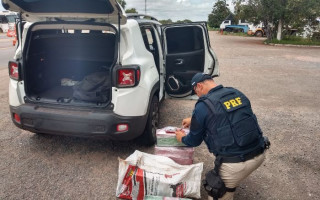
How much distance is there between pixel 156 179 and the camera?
256 centimetres

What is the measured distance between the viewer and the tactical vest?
2234mm

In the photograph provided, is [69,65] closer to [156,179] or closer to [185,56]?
[185,56]

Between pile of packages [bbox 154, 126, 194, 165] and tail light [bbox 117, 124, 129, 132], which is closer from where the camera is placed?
pile of packages [bbox 154, 126, 194, 165]

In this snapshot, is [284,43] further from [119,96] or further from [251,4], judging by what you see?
[119,96]

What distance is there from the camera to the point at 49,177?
3129 mm

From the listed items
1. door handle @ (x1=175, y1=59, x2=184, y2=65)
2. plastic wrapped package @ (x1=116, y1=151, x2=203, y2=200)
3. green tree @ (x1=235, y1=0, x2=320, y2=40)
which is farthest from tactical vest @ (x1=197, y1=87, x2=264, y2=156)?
green tree @ (x1=235, y1=0, x2=320, y2=40)

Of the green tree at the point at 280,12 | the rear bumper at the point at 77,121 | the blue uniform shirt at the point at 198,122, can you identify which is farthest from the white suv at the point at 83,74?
the green tree at the point at 280,12

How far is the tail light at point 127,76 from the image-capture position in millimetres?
3092

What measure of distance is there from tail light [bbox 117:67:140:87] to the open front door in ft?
6.56

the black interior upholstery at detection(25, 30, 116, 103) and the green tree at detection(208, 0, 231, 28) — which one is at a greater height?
the green tree at detection(208, 0, 231, 28)

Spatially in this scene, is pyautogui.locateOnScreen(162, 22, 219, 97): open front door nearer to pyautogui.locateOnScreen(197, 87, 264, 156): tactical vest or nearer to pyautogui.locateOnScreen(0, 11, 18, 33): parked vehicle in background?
pyautogui.locateOnScreen(197, 87, 264, 156): tactical vest

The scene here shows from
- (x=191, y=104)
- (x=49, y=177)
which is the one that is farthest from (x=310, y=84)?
(x=49, y=177)

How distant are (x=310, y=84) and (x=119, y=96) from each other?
23.8 feet

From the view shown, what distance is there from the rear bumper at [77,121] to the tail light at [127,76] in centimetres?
35
